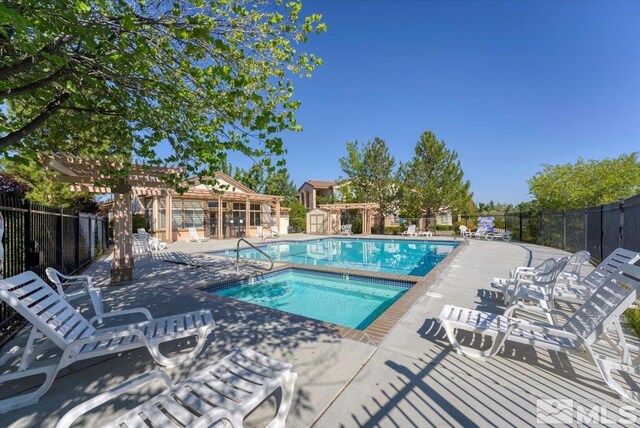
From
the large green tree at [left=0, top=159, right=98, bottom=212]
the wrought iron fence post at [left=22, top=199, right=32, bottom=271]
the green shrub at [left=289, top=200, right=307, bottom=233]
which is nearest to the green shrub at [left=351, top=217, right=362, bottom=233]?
the green shrub at [left=289, top=200, right=307, bottom=233]

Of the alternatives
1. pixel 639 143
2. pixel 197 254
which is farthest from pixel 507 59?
pixel 197 254

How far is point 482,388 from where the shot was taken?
8.26 feet

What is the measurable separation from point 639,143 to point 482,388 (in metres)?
19.6

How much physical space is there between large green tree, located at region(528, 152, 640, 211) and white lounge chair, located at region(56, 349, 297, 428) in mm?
16695

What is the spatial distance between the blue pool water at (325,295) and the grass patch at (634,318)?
11.9 feet

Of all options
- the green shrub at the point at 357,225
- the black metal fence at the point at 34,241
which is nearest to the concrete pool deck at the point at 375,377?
the black metal fence at the point at 34,241

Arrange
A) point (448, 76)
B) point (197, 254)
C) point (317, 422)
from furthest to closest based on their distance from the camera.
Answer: point (448, 76) → point (197, 254) → point (317, 422)

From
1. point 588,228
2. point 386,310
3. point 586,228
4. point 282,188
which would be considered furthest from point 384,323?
point 282,188

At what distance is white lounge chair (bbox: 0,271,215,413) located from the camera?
2340 mm

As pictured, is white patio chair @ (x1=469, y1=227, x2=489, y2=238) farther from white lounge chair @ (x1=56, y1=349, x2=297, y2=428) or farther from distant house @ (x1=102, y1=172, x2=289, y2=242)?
white lounge chair @ (x1=56, y1=349, x2=297, y2=428)

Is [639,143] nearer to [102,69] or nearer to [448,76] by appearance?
[448,76]

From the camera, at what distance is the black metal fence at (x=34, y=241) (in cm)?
395

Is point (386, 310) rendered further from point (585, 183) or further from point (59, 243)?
point (585, 183)

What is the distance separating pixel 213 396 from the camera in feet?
6.22
